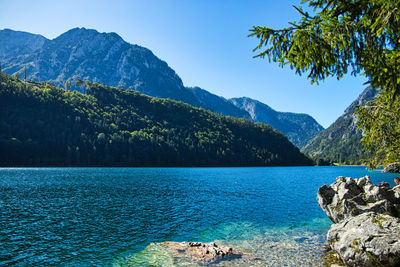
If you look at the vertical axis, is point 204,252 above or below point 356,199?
below

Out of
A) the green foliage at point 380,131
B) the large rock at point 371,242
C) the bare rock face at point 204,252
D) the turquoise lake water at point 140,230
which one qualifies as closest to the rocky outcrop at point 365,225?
the large rock at point 371,242

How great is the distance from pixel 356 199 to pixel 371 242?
807 cm

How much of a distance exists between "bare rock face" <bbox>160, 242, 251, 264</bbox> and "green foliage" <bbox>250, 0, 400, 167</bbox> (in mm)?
12898

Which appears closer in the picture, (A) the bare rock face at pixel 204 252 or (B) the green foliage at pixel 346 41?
(B) the green foliage at pixel 346 41

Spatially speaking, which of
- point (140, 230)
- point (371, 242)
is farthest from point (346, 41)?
point (140, 230)

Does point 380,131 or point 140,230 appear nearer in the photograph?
point 380,131

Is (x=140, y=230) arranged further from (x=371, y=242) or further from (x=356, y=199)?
(x=356, y=199)

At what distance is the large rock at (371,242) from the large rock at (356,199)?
365cm

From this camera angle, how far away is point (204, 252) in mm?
17406

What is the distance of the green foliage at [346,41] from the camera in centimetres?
886

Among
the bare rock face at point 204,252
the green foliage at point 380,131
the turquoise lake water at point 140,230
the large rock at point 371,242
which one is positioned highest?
the green foliage at point 380,131

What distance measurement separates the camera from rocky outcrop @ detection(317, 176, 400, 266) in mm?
13352

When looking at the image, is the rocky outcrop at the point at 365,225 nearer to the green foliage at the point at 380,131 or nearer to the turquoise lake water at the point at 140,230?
the turquoise lake water at the point at 140,230

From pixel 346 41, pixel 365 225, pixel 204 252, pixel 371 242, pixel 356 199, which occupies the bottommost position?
pixel 204 252
